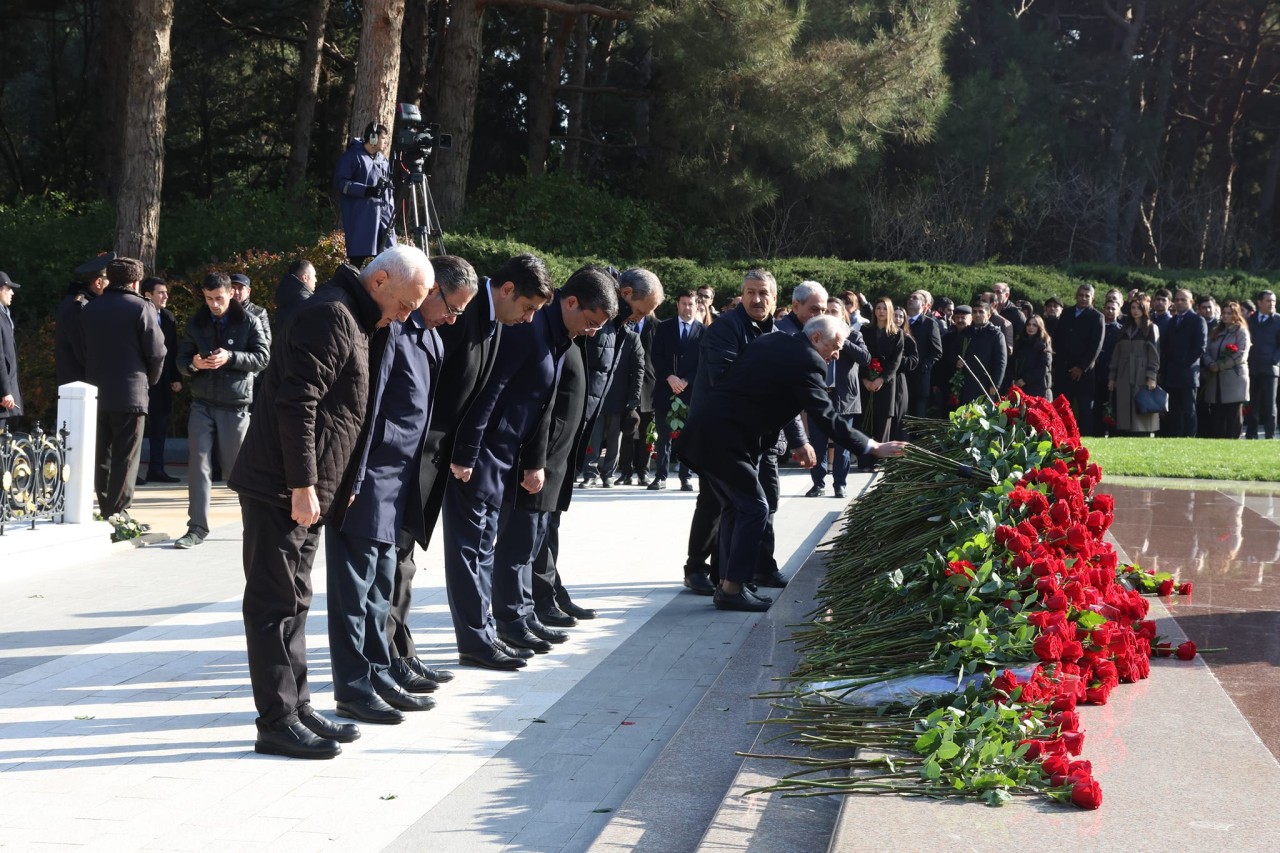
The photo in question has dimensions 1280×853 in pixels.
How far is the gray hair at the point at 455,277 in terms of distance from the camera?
5594 mm

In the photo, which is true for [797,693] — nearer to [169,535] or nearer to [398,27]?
[169,535]

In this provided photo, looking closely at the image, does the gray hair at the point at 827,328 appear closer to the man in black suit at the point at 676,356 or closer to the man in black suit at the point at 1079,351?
the man in black suit at the point at 676,356

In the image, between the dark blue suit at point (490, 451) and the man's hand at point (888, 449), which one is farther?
the man's hand at point (888, 449)

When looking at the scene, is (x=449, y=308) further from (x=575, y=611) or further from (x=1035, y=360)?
(x=1035, y=360)

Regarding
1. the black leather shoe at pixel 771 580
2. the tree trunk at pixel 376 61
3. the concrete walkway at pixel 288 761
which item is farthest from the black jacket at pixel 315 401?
the tree trunk at pixel 376 61

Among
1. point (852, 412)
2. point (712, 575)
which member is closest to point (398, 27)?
point (852, 412)

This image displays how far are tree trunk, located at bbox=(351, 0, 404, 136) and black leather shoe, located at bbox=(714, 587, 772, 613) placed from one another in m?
11.4

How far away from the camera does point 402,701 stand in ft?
18.5

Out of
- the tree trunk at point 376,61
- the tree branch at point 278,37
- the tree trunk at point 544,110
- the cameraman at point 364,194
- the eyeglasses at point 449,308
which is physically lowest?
the eyeglasses at point 449,308

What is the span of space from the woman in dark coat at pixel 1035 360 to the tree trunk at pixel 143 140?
36.6 ft

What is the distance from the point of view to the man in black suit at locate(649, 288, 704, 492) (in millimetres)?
13094

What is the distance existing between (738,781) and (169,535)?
721 cm

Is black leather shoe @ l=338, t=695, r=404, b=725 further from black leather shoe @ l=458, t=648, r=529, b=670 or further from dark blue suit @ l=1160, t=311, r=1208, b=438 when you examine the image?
dark blue suit @ l=1160, t=311, r=1208, b=438

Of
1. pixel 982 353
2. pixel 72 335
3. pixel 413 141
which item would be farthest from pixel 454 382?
pixel 982 353
